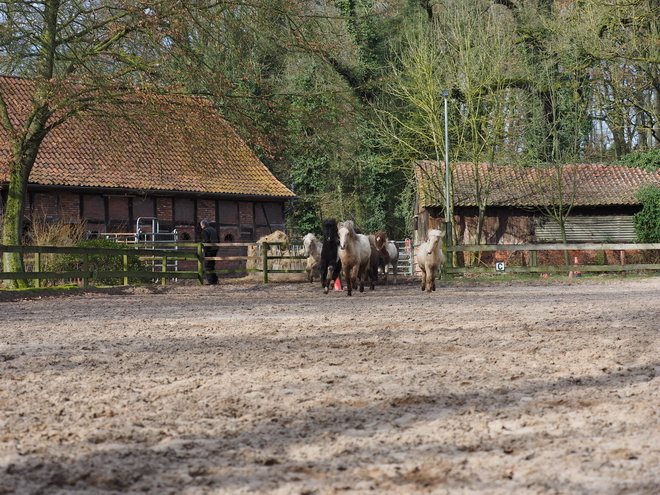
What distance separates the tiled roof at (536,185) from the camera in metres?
38.9

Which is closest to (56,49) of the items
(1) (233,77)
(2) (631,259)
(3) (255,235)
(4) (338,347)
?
(1) (233,77)

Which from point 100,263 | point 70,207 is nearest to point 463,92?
point 70,207

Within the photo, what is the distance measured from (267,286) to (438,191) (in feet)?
51.4

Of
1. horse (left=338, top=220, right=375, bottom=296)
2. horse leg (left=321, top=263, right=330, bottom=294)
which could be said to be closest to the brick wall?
horse leg (left=321, top=263, right=330, bottom=294)

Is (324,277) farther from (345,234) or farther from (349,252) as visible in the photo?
(345,234)

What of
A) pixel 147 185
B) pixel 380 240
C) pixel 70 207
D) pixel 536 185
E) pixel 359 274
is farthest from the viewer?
pixel 536 185

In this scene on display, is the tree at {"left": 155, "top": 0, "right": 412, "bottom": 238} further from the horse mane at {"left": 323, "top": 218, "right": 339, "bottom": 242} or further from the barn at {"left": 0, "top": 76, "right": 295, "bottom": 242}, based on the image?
the horse mane at {"left": 323, "top": 218, "right": 339, "bottom": 242}

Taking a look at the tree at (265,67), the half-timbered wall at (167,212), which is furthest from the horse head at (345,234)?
the half-timbered wall at (167,212)

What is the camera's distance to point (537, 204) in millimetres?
39594

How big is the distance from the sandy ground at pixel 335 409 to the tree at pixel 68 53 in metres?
8.45

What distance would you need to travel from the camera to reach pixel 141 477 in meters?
3.71

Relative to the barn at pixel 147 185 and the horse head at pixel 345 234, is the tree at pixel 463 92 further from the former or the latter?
the horse head at pixel 345 234

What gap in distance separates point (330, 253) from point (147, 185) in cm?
1626

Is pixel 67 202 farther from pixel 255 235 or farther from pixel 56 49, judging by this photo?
pixel 56 49
